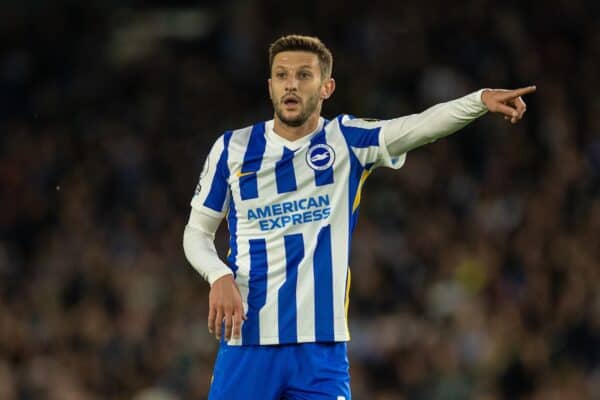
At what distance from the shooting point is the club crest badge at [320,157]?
563cm

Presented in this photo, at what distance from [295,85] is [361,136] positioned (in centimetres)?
35

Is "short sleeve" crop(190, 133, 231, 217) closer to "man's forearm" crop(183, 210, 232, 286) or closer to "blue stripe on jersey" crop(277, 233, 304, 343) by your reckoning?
"man's forearm" crop(183, 210, 232, 286)

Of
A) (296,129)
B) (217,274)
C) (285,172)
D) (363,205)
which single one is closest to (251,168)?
(285,172)

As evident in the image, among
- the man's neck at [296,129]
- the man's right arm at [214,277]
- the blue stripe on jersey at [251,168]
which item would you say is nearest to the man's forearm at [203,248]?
the man's right arm at [214,277]

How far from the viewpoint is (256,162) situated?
224 inches

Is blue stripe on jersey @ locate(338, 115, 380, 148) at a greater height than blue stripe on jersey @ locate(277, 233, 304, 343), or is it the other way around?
blue stripe on jersey @ locate(338, 115, 380, 148)

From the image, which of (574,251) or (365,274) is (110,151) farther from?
(574,251)

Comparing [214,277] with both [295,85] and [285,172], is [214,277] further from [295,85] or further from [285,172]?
[295,85]

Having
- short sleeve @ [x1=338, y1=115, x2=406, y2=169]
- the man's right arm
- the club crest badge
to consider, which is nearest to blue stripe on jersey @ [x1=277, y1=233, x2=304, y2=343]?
the man's right arm

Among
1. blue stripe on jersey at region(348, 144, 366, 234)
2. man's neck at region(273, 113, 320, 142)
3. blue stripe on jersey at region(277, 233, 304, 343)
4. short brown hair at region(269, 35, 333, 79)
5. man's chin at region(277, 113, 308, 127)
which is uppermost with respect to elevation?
short brown hair at region(269, 35, 333, 79)

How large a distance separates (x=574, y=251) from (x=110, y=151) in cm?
584

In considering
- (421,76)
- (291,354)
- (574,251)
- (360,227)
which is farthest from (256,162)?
(421,76)

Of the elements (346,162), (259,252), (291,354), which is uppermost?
(346,162)

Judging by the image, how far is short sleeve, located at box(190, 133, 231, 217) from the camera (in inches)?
226
